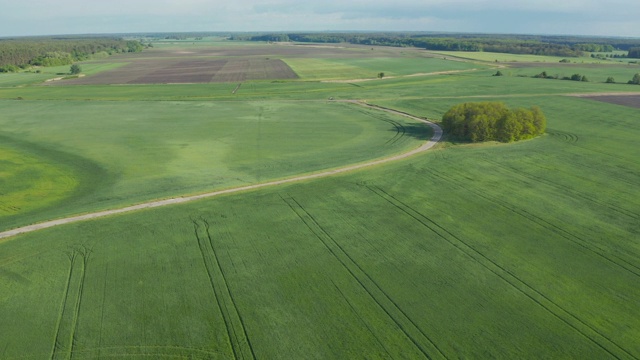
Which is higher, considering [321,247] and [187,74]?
[187,74]

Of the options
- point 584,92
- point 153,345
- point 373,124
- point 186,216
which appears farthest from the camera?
point 584,92

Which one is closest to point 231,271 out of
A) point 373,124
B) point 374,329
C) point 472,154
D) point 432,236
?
point 374,329

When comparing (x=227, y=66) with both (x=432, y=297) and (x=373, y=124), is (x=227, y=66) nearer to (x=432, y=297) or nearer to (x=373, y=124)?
(x=373, y=124)

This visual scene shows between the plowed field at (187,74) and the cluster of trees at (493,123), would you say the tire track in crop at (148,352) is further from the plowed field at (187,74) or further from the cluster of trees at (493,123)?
the plowed field at (187,74)

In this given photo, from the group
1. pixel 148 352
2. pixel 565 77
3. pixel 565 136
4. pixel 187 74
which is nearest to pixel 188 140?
pixel 148 352

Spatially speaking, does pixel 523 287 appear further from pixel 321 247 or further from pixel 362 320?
pixel 321 247

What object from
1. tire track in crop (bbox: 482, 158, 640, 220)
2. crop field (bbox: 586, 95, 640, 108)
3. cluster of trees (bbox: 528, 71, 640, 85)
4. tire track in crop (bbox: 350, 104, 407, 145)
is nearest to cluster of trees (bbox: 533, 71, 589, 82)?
cluster of trees (bbox: 528, 71, 640, 85)

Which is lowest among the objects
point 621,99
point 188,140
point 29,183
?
point 29,183
